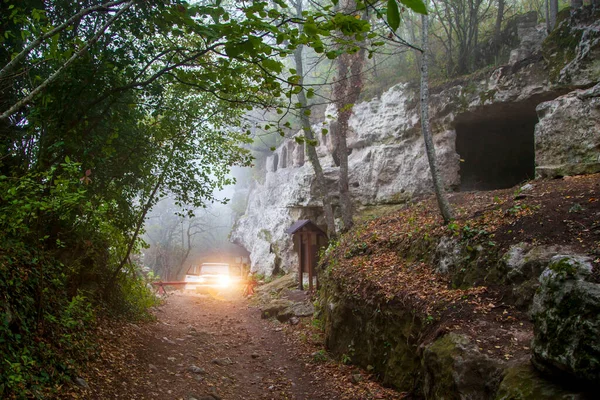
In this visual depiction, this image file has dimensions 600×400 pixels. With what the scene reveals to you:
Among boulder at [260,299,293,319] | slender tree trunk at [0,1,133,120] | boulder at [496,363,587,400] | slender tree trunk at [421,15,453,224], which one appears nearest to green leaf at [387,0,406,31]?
boulder at [496,363,587,400]

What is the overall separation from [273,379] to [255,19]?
6160mm

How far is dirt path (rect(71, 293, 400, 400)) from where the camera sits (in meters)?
5.47

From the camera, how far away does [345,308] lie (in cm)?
768

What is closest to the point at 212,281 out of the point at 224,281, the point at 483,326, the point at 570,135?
the point at 224,281

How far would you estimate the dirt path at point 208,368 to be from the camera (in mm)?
5469

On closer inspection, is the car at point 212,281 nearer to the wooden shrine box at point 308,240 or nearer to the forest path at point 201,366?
the wooden shrine box at point 308,240

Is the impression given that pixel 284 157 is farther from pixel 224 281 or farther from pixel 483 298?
pixel 483 298

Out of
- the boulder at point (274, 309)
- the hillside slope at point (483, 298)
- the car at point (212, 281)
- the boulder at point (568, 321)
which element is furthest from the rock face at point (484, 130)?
the boulder at point (274, 309)


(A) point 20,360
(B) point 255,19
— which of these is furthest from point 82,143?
(B) point 255,19

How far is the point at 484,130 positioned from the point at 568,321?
43.4ft

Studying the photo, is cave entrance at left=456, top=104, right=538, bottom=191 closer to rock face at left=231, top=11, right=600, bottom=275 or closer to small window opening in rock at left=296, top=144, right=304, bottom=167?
rock face at left=231, top=11, right=600, bottom=275

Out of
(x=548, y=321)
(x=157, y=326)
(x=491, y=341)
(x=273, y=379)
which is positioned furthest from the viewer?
(x=157, y=326)

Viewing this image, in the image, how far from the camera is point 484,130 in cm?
1447

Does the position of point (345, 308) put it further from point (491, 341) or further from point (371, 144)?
point (371, 144)
